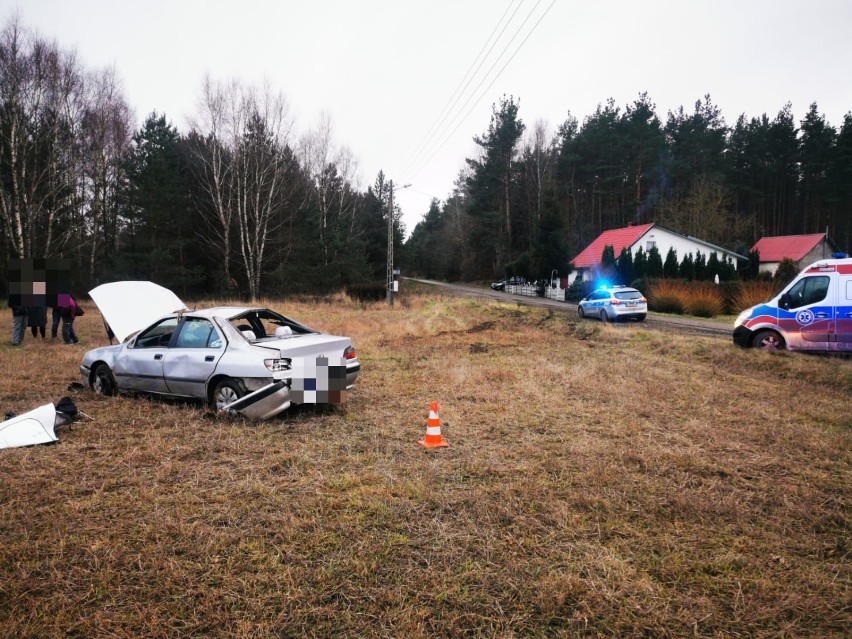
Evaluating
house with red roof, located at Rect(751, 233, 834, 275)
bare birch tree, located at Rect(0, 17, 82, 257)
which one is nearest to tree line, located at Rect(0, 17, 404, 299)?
bare birch tree, located at Rect(0, 17, 82, 257)

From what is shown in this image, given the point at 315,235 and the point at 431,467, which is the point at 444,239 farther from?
the point at 431,467

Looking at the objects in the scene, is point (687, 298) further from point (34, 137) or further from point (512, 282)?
point (34, 137)

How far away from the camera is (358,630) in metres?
2.55

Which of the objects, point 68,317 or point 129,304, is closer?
point 129,304

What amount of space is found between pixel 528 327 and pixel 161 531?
14.7 metres

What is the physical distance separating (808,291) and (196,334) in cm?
1145

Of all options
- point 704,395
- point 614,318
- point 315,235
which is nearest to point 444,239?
point 315,235

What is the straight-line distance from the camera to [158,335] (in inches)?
295

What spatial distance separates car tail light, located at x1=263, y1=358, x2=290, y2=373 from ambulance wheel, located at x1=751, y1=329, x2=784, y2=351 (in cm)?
1014

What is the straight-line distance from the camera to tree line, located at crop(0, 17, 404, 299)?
77.4ft

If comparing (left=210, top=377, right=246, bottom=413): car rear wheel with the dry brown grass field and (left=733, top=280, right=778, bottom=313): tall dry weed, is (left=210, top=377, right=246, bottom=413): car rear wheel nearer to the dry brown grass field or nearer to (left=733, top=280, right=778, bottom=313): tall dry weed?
the dry brown grass field

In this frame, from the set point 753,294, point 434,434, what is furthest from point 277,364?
point 753,294

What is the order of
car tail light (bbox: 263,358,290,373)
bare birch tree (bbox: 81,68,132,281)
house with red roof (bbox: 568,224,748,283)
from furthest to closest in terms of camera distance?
house with red roof (bbox: 568,224,748,283) → bare birch tree (bbox: 81,68,132,281) → car tail light (bbox: 263,358,290,373)

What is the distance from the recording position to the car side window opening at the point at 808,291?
9.79 meters
